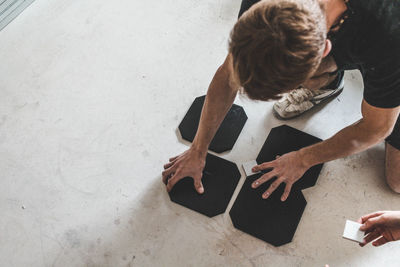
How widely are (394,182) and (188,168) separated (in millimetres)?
993

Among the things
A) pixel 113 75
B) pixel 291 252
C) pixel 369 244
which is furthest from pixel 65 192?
pixel 369 244

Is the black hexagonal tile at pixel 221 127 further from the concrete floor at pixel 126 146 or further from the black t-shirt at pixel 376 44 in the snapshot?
the black t-shirt at pixel 376 44

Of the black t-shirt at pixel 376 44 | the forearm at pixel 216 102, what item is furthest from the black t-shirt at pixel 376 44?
the forearm at pixel 216 102

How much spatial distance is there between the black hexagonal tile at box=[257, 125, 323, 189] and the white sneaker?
0.08 meters

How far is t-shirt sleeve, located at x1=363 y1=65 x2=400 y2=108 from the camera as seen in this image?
110cm

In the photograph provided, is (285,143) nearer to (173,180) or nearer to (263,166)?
(263,166)

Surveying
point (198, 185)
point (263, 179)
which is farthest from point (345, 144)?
point (198, 185)

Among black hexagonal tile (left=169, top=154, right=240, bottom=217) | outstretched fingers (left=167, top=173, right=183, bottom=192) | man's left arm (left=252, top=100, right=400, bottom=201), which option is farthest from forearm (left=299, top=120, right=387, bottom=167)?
outstretched fingers (left=167, top=173, right=183, bottom=192)

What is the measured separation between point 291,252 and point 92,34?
5.70ft

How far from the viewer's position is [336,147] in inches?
57.2

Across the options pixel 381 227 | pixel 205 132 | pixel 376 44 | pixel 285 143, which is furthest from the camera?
pixel 285 143

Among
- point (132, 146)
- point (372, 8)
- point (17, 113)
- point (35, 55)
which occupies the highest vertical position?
point (372, 8)

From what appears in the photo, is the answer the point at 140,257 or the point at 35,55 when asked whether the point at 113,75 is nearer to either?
the point at 35,55

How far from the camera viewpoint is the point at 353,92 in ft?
6.32
